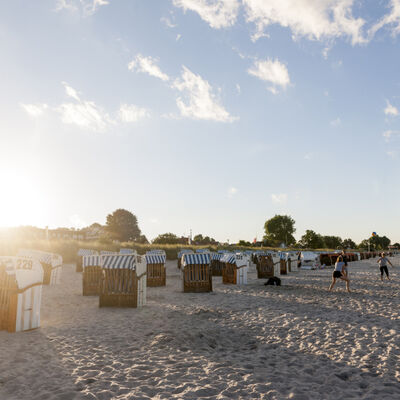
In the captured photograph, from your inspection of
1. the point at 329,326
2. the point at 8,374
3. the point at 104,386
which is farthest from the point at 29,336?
Result: the point at 329,326

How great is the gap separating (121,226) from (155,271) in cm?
8322

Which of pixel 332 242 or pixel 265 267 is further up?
pixel 332 242

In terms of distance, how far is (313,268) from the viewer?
1334 inches

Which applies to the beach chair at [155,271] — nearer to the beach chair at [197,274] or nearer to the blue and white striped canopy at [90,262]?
the beach chair at [197,274]

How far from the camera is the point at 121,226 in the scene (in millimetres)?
99062

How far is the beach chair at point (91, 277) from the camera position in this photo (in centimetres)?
1480

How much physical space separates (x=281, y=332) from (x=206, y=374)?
332 cm

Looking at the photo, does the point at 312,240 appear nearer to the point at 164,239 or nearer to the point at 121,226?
the point at 121,226

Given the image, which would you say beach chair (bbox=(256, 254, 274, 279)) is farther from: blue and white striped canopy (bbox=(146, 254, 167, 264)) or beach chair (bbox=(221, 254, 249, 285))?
blue and white striped canopy (bbox=(146, 254, 167, 264))

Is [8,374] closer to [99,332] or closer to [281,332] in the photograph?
[99,332]

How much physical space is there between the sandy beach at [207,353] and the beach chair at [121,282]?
2.18 ft

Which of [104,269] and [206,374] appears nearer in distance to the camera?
[206,374]

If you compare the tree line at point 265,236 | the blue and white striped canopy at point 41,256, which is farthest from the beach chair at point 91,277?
the tree line at point 265,236

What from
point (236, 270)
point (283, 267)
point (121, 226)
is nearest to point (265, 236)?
point (121, 226)
